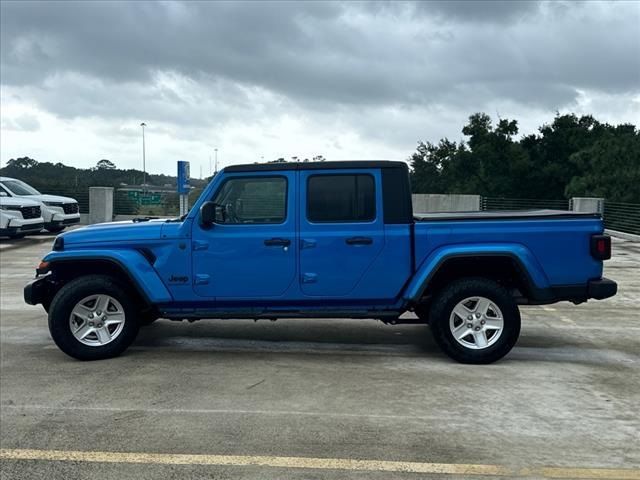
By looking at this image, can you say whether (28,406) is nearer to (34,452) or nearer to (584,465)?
(34,452)

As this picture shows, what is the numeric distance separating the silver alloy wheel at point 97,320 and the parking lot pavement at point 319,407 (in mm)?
269

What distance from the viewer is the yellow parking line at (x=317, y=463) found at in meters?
3.62

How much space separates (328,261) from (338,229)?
33 centimetres

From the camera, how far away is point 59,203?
1942cm

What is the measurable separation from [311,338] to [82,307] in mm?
2540

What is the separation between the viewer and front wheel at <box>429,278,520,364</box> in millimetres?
5648

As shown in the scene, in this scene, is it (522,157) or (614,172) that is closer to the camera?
(614,172)

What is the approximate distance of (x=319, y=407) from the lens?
4695mm

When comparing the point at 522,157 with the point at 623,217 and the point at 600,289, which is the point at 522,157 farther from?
the point at 600,289

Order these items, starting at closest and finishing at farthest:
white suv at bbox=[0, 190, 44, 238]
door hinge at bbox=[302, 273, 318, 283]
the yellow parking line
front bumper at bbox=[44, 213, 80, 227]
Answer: the yellow parking line < door hinge at bbox=[302, 273, 318, 283] < white suv at bbox=[0, 190, 44, 238] < front bumper at bbox=[44, 213, 80, 227]

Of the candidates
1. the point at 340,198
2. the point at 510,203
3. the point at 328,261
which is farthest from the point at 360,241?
the point at 510,203

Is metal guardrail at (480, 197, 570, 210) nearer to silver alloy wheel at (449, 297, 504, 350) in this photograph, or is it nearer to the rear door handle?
silver alloy wheel at (449, 297, 504, 350)

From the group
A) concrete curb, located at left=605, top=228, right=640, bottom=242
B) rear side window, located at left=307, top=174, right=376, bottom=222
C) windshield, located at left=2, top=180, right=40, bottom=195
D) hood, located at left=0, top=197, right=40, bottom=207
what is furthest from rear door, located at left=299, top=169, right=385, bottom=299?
concrete curb, located at left=605, top=228, right=640, bottom=242

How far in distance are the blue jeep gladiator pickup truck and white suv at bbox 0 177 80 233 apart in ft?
45.9
